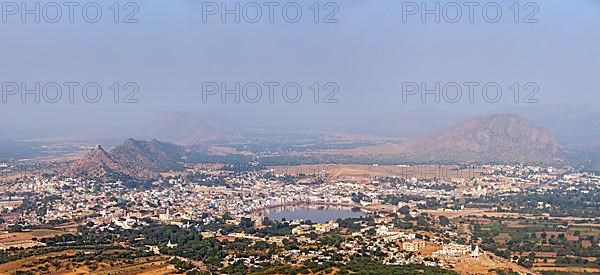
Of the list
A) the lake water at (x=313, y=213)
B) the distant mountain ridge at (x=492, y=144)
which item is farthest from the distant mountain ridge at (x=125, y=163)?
the distant mountain ridge at (x=492, y=144)

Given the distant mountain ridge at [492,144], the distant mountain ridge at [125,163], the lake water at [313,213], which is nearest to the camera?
the lake water at [313,213]

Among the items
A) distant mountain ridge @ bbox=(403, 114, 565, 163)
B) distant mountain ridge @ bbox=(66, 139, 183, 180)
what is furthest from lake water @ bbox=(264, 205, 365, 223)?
distant mountain ridge @ bbox=(403, 114, 565, 163)

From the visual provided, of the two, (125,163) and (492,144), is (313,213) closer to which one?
(125,163)

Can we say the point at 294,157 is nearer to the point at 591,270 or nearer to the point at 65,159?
the point at 65,159

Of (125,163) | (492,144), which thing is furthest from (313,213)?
(492,144)

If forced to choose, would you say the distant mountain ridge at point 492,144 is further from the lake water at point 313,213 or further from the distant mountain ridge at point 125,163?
the lake water at point 313,213

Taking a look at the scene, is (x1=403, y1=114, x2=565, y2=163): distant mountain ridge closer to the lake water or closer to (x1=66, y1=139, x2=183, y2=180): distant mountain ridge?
(x1=66, y1=139, x2=183, y2=180): distant mountain ridge

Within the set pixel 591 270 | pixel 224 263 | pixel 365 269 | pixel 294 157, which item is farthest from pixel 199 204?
pixel 294 157
